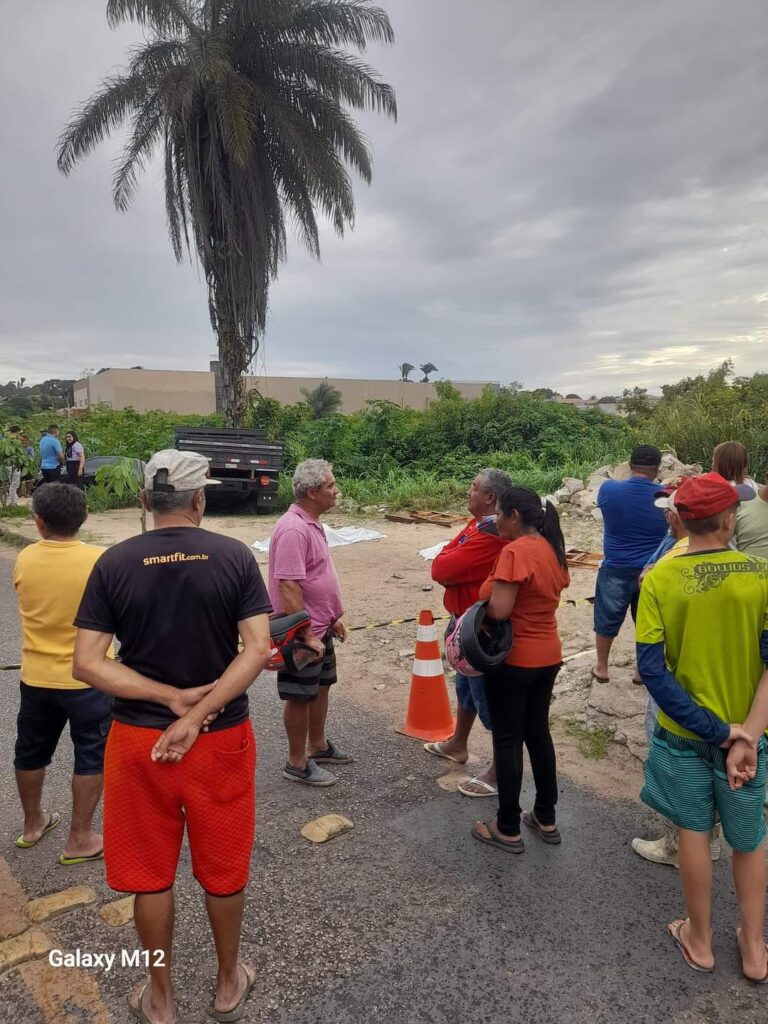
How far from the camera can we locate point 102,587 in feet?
6.86

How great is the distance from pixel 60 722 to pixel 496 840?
2.08 metres

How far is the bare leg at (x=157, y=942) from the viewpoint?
6.89ft

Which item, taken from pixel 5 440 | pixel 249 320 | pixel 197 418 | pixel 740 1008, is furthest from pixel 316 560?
pixel 197 418

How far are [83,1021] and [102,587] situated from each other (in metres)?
1.40

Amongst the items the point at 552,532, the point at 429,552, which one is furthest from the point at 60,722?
the point at 429,552

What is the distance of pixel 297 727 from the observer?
374 centimetres

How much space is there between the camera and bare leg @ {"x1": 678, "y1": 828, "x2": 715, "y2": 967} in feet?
7.91

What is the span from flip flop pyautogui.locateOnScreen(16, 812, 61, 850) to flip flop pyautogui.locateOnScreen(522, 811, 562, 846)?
7.49 feet

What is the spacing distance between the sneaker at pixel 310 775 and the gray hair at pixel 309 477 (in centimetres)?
149

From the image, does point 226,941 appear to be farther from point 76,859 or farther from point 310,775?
point 310,775

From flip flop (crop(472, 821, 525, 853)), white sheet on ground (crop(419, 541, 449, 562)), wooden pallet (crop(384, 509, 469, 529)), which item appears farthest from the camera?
wooden pallet (crop(384, 509, 469, 529))

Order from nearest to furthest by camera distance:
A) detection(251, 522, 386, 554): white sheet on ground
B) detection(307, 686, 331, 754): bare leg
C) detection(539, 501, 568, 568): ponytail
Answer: detection(539, 501, 568, 568): ponytail < detection(307, 686, 331, 754): bare leg < detection(251, 522, 386, 554): white sheet on ground

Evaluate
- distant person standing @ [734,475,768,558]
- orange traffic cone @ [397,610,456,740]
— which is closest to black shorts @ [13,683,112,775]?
orange traffic cone @ [397,610,456,740]

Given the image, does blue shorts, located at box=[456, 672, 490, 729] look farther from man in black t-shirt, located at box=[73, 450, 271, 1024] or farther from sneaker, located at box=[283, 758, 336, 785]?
man in black t-shirt, located at box=[73, 450, 271, 1024]
